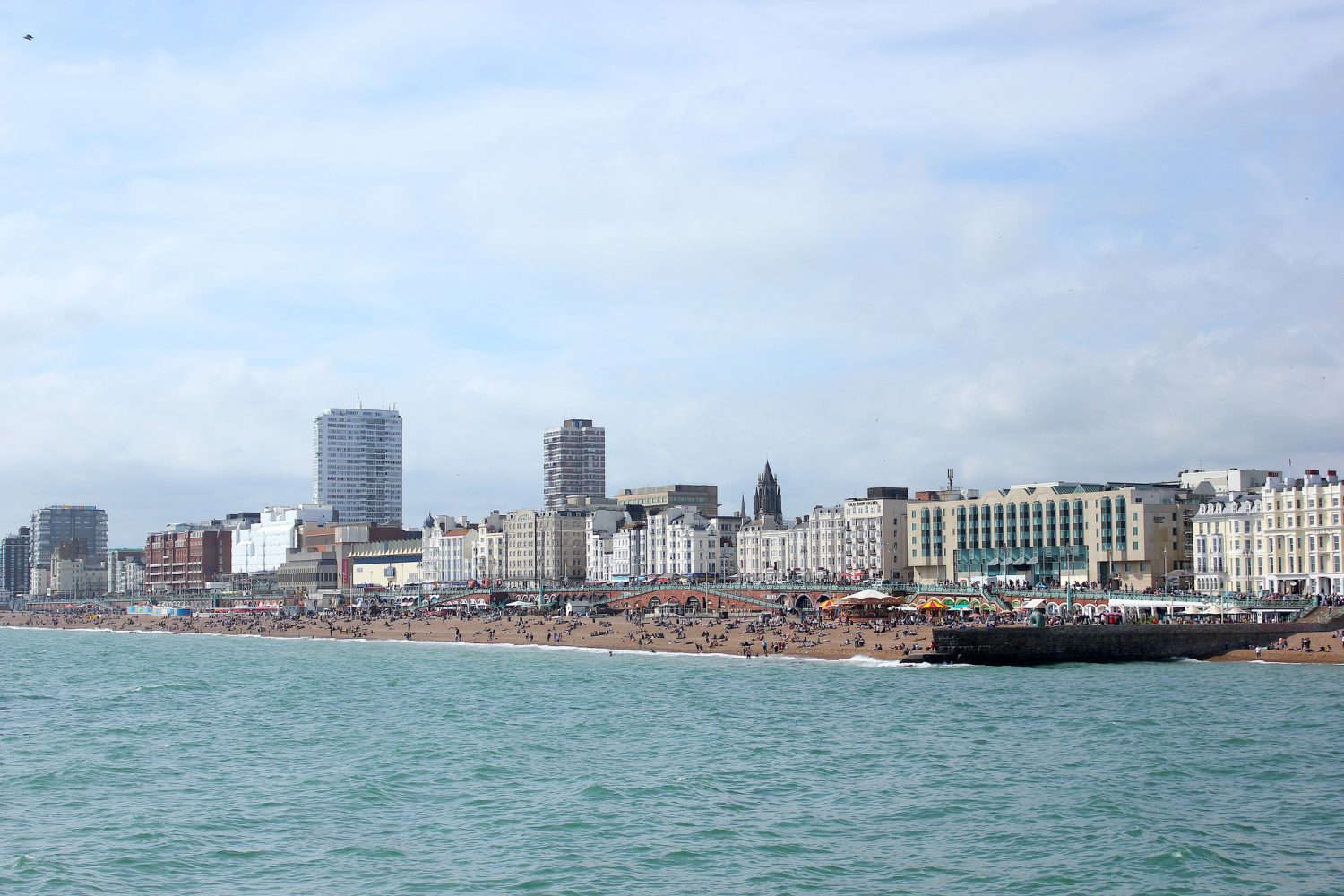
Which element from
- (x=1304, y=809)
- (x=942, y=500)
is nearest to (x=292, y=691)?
(x=1304, y=809)

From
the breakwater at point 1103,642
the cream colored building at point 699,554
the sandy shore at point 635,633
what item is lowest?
the sandy shore at point 635,633

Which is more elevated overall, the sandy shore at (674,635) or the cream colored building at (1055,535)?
the cream colored building at (1055,535)

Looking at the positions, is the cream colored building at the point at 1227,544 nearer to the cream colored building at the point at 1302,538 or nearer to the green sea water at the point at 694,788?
the cream colored building at the point at 1302,538

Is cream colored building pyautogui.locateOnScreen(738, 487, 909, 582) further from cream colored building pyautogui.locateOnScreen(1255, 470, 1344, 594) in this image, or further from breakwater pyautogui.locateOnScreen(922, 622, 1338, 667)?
breakwater pyautogui.locateOnScreen(922, 622, 1338, 667)

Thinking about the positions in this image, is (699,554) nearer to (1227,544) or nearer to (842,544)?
(842,544)

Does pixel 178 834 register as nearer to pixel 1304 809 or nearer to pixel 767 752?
pixel 767 752

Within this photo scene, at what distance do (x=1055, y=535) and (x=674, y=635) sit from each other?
45875 millimetres

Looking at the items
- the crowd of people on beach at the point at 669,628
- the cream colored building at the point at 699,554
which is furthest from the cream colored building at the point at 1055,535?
the cream colored building at the point at 699,554

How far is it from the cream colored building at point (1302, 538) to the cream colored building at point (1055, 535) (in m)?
14.1

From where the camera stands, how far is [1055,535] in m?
141

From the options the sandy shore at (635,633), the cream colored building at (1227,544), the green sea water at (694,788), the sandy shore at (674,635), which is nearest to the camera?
the green sea water at (694,788)

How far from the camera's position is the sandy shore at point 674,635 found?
8875 centimetres

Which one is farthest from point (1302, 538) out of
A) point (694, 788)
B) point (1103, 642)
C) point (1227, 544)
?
point (694, 788)

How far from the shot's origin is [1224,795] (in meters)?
41.4
